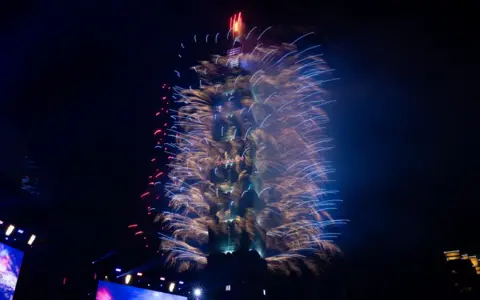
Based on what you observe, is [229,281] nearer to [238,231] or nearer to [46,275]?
[238,231]

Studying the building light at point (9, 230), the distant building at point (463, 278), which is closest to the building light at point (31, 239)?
the building light at point (9, 230)

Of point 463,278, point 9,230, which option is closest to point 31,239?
point 9,230

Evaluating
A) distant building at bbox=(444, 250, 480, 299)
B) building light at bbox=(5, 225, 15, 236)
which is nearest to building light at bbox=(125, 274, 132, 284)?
building light at bbox=(5, 225, 15, 236)

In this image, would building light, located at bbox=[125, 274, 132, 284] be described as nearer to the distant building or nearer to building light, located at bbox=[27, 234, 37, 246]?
building light, located at bbox=[27, 234, 37, 246]

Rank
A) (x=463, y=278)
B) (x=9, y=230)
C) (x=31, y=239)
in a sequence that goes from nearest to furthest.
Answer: (x=9, y=230) < (x=31, y=239) < (x=463, y=278)

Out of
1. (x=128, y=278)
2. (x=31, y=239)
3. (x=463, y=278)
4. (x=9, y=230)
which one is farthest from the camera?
(x=463, y=278)

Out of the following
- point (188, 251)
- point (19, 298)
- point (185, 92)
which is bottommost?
point (19, 298)

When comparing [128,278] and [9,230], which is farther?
[128,278]

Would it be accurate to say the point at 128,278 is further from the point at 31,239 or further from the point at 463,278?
the point at 463,278

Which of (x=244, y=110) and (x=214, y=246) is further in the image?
(x=214, y=246)

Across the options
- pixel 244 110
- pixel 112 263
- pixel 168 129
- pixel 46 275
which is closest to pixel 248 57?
pixel 244 110

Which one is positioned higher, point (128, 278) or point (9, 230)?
point (9, 230)
